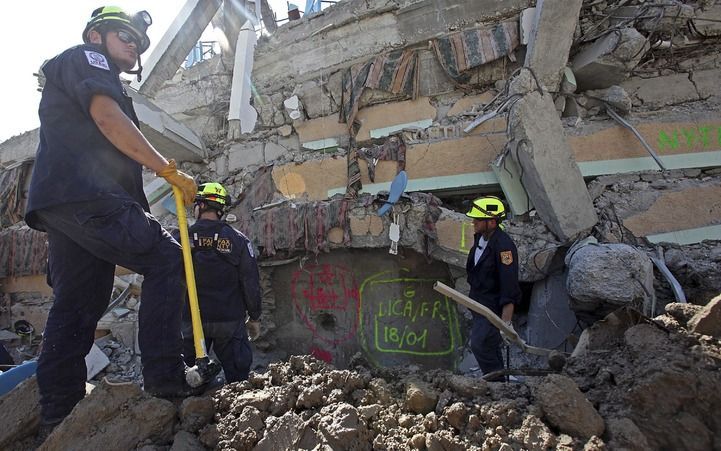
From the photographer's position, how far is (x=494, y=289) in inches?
136

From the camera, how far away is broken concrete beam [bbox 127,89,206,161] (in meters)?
6.33

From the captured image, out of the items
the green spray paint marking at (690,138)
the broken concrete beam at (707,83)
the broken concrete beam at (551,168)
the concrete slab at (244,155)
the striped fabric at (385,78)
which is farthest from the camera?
the concrete slab at (244,155)

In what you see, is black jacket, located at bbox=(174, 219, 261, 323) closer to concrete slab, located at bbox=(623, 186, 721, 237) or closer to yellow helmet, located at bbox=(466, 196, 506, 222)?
yellow helmet, located at bbox=(466, 196, 506, 222)

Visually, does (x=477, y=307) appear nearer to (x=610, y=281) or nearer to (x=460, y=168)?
(x=610, y=281)

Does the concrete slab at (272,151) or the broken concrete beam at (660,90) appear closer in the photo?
the broken concrete beam at (660,90)

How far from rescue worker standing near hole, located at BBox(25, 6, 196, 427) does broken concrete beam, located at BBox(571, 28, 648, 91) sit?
4.84 meters

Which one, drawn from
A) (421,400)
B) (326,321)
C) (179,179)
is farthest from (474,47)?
(421,400)

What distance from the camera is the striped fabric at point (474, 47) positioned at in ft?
17.9

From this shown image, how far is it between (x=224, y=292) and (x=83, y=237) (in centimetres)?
119

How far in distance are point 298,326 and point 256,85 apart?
13.9 feet

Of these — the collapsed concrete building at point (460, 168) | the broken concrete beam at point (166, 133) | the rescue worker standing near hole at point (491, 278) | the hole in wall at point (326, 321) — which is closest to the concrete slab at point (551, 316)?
the collapsed concrete building at point (460, 168)

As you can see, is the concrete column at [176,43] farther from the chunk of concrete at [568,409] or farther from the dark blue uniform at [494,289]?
the chunk of concrete at [568,409]

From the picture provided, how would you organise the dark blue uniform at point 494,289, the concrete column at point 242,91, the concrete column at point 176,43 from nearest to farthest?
the dark blue uniform at point 494,289, the concrete column at point 242,91, the concrete column at point 176,43

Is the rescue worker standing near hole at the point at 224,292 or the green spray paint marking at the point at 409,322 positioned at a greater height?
the rescue worker standing near hole at the point at 224,292
